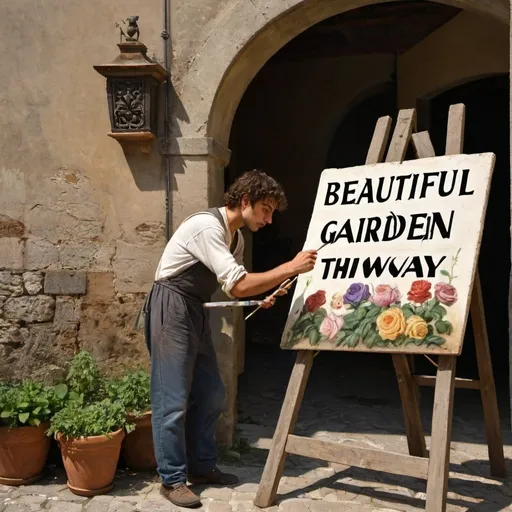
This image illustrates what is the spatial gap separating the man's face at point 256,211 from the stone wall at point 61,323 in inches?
46.4

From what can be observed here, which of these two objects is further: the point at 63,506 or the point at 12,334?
A: the point at 12,334

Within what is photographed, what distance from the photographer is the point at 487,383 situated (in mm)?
3414

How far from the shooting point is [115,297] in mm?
4129

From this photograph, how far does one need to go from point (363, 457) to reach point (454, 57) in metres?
3.89

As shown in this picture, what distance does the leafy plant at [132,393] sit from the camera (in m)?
3.69

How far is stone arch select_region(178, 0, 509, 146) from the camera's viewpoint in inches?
153

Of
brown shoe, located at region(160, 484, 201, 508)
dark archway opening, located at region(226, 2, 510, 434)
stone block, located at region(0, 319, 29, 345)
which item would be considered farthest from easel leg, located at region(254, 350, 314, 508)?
dark archway opening, located at region(226, 2, 510, 434)

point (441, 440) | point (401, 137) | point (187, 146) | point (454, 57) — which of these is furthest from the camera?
point (454, 57)

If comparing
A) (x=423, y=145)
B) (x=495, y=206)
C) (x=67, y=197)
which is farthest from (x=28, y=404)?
(x=495, y=206)

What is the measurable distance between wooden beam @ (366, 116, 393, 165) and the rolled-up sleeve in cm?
90

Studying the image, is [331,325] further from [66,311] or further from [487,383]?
[66,311]

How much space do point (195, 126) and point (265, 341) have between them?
454 cm

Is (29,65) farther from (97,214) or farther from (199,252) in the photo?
(199,252)

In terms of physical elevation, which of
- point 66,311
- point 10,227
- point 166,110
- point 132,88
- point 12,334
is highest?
point 132,88
